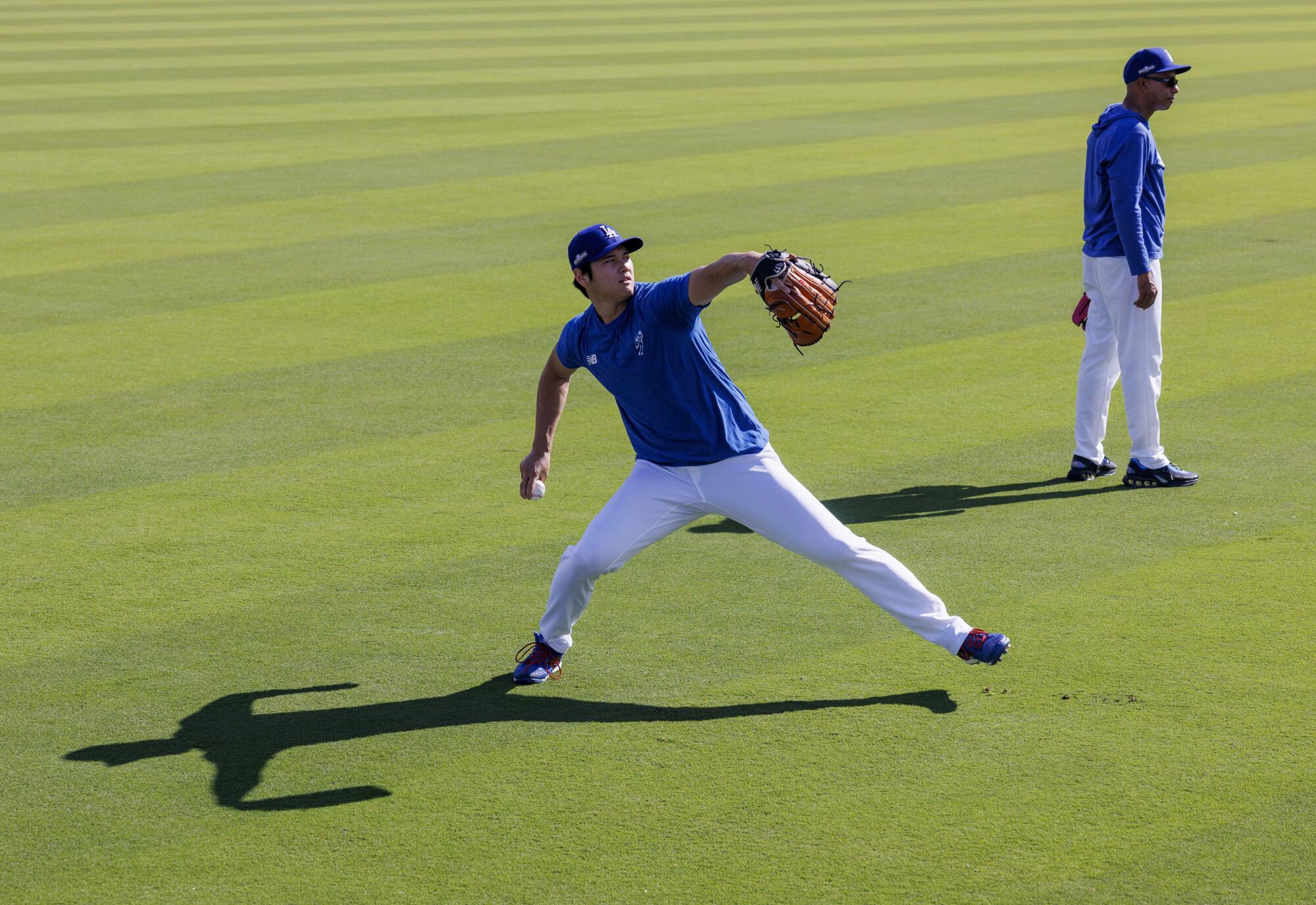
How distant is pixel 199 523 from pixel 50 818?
2971mm

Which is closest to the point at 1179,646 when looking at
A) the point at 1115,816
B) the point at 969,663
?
the point at 969,663

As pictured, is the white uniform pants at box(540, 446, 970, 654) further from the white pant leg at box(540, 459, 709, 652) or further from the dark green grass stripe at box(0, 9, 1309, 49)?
the dark green grass stripe at box(0, 9, 1309, 49)

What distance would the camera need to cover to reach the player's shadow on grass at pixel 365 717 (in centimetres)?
536

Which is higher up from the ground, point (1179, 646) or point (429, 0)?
point (429, 0)

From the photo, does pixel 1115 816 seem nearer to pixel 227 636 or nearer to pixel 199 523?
pixel 227 636

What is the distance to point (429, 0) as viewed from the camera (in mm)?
50188

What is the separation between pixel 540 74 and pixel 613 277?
2442cm

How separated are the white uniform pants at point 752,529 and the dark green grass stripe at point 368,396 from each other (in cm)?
363

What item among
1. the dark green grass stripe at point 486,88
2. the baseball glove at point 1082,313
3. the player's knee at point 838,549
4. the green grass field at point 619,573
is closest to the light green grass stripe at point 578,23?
the dark green grass stripe at point 486,88

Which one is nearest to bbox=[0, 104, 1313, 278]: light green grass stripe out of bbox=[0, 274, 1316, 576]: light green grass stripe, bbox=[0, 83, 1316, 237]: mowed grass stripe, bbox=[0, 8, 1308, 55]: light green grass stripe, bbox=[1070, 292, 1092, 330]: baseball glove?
bbox=[0, 83, 1316, 237]: mowed grass stripe

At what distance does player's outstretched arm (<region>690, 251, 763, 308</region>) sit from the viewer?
5035mm

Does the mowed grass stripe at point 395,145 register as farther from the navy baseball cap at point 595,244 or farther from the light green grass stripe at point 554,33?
the navy baseball cap at point 595,244

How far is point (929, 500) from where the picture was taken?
8.02m

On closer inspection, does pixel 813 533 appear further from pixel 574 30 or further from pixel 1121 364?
pixel 574 30
